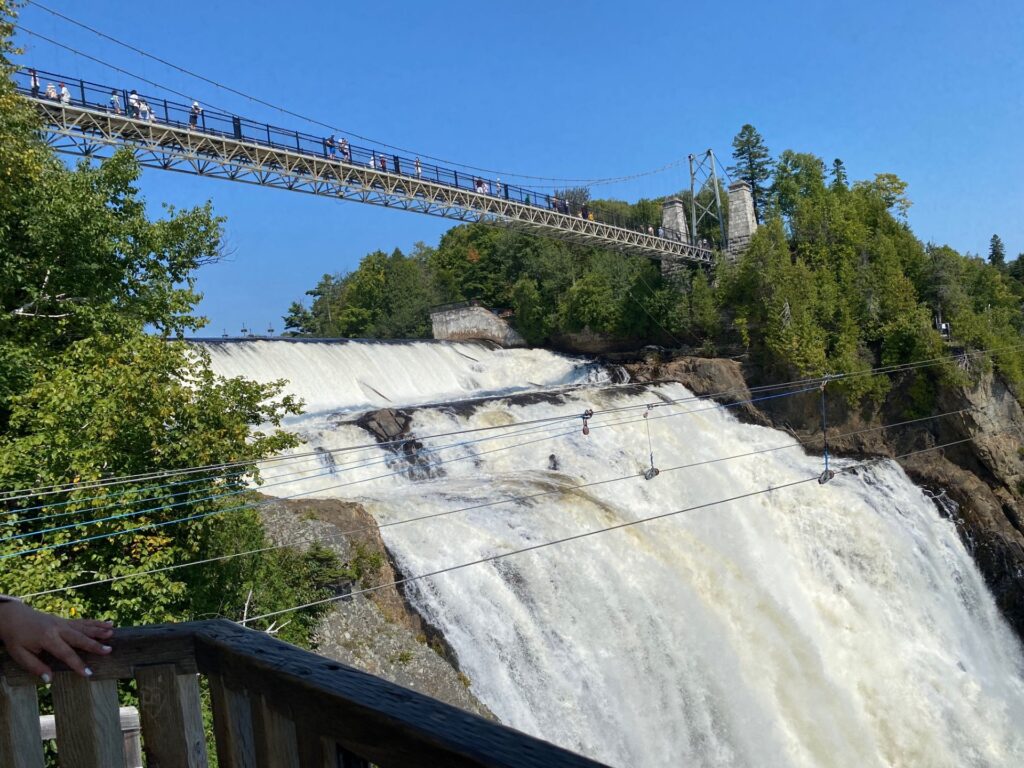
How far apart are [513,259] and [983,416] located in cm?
2808

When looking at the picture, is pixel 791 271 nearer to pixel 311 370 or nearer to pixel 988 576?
pixel 988 576

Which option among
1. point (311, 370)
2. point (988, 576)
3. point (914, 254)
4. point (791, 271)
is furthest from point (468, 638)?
point (914, 254)

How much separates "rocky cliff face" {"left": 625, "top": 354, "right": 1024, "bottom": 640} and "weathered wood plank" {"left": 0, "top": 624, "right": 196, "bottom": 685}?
2491 centimetres

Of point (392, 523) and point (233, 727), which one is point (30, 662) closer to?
point (233, 727)

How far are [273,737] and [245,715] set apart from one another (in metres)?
0.13

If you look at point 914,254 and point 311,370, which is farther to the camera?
point 914,254

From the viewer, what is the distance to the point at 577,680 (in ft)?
Answer: 40.0

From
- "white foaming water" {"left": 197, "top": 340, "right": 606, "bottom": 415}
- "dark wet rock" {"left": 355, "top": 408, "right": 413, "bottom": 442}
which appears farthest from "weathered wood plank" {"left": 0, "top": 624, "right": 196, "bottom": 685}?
"white foaming water" {"left": 197, "top": 340, "right": 606, "bottom": 415}

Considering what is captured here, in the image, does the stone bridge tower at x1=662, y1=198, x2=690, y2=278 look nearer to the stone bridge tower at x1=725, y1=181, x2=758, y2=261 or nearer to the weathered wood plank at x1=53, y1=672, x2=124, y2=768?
the stone bridge tower at x1=725, y1=181, x2=758, y2=261

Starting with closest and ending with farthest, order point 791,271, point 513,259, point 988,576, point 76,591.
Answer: point 76,591, point 988,576, point 791,271, point 513,259

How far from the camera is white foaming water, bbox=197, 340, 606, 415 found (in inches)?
928

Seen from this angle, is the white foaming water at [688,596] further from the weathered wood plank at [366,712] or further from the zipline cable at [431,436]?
the weathered wood plank at [366,712]

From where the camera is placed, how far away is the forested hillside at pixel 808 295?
29297mm

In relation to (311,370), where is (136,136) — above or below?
above
